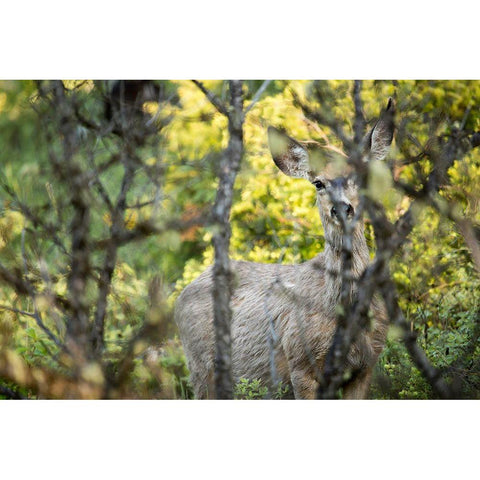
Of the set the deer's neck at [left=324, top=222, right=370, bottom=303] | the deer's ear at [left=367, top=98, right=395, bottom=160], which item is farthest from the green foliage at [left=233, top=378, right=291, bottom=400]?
the deer's ear at [left=367, top=98, right=395, bottom=160]

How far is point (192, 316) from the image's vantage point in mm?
6438

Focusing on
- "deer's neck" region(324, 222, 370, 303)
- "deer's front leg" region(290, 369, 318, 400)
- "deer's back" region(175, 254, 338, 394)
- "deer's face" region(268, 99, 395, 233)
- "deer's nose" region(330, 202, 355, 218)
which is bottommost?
"deer's front leg" region(290, 369, 318, 400)

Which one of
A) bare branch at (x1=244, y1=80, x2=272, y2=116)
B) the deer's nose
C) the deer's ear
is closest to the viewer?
the deer's nose

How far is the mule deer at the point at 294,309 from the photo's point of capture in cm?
596

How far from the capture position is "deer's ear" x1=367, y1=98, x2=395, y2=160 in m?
6.11

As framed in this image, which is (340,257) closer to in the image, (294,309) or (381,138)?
(294,309)

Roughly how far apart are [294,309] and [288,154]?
1.22 meters

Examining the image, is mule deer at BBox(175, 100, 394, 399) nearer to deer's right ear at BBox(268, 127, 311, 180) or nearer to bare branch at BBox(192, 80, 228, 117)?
deer's right ear at BBox(268, 127, 311, 180)

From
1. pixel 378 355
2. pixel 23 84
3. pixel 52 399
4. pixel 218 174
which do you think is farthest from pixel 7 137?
pixel 378 355

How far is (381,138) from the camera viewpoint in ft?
20.1

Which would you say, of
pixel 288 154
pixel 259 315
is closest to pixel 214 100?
pixel 288 154

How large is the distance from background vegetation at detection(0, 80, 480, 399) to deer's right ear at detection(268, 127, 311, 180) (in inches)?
5.5

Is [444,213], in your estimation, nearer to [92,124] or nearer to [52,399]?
[92,124]
